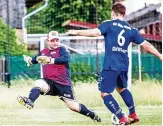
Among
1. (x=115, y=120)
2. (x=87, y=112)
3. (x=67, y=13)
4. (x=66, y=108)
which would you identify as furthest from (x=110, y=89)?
(x=67, y=13)

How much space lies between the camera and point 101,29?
775cm

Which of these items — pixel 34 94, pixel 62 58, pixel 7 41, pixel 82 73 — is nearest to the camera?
pixel 34 94

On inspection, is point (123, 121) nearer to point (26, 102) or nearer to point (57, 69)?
point (26, 102)

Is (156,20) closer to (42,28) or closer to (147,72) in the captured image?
(42,28)

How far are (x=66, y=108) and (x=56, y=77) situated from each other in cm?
176

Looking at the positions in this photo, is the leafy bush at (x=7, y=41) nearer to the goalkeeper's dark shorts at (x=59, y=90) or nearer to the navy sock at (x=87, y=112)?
the goalkeeper's dark shorts at (x=59, y=90)

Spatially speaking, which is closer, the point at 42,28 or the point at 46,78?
the point at 46,78

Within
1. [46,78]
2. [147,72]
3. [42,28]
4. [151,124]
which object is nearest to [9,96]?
[46,78]

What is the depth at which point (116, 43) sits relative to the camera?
782 cm

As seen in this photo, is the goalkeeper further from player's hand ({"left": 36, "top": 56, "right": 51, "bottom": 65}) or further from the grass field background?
the grass field background

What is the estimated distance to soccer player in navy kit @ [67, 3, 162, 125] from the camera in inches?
303

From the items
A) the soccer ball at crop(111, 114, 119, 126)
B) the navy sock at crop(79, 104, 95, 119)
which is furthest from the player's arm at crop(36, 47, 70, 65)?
the soccer ball at crop(111, 114, 119, 126)

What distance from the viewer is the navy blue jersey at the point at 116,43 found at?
25.5 ft

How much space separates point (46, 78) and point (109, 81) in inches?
46.6
